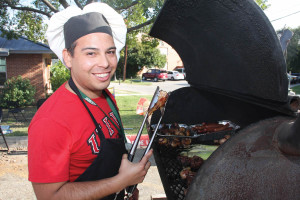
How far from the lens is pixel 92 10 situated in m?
1.73

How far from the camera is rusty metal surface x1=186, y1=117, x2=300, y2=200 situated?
1055 millimetres

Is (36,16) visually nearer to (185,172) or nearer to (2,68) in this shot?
(2,68)

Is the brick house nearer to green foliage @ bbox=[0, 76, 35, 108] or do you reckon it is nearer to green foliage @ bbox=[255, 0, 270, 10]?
green foliage @ bbox=[0, 76, 35, 108]

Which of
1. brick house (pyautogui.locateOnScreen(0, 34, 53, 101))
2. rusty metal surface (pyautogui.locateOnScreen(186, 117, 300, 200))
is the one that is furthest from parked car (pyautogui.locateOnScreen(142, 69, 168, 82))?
rusty metal surface (pyautogui.locateOnScreen(186, 117, 300, 200))

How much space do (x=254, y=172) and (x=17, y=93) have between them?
45.3 ft

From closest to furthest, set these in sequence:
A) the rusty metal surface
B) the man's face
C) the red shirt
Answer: the rusty metal surface < the red shirt < the man's face

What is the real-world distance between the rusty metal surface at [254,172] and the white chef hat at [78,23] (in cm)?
109

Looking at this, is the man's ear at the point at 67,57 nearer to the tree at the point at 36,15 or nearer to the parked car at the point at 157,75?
the tree at the point at 36,15

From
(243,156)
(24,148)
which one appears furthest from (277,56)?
(24,148)

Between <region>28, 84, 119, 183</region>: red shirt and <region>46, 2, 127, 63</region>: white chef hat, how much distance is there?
14.4 inches

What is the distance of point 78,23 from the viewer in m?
1.61

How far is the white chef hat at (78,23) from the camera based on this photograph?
160 centimetres

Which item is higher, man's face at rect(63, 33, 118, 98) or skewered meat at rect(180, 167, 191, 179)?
man's face at rect(63, 33, 118, 98)

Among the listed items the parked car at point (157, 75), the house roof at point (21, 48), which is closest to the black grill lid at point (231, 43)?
the house roof at point (21, 48)
